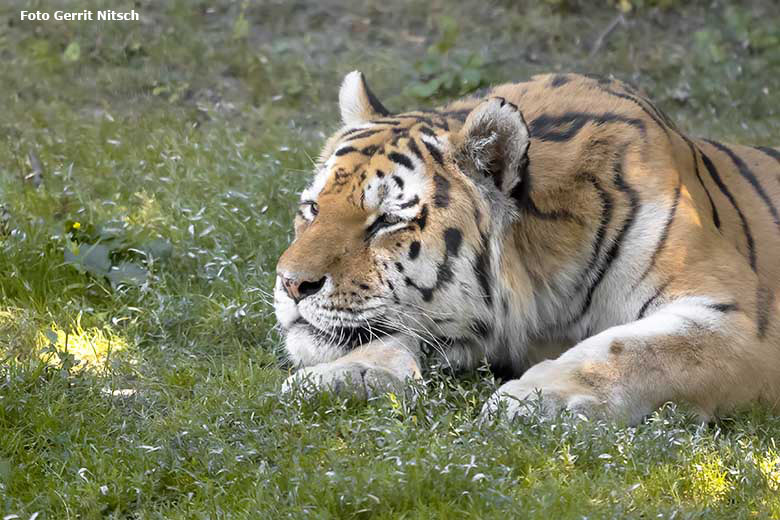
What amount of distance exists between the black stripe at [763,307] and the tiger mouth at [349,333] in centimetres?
129

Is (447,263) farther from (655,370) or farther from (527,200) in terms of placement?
(655,370)

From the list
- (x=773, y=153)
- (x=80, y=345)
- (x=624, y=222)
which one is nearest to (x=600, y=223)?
(x=624, y=222)

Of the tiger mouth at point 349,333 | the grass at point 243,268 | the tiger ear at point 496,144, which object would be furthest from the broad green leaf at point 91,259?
the tiger ear at point 496,144

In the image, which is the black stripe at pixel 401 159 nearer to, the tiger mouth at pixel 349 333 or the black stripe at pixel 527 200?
the black stripe at pixel 527 200

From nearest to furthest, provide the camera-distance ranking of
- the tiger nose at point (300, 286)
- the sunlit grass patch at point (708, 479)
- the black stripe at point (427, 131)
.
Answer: the sunlit grass patch at point (708, 479) < the tiger nose at point (300, 286) < the black stripe at point (427, 131)

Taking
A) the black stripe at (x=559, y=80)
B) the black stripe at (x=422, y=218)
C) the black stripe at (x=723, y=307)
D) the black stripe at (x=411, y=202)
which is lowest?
the black stripe at (x=723, y=307)

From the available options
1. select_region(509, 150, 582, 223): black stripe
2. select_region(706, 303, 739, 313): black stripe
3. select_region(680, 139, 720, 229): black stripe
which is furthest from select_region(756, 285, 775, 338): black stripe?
select_region(509, 150, 582, 223): black stripe

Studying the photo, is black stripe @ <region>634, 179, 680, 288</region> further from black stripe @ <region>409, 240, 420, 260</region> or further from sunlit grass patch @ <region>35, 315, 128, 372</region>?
sunlit grass patch @ <region>35, 315, 128, 372</region>

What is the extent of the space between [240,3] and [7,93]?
2098 millimetres

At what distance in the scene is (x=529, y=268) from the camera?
171 inches

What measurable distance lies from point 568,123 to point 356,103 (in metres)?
0.91

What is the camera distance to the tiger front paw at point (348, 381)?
4.09 m

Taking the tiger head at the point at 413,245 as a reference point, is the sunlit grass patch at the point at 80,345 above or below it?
below

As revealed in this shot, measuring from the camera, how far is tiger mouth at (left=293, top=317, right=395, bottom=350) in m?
4.32
